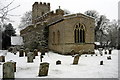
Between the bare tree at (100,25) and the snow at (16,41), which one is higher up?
the bare tree at (100,25)

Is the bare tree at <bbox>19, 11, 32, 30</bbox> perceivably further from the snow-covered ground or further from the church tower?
the snow-covered ground

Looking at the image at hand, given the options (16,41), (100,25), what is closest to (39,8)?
(16,41)

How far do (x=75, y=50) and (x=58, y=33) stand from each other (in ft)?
14.4

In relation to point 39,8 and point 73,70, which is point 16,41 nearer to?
point 39,8

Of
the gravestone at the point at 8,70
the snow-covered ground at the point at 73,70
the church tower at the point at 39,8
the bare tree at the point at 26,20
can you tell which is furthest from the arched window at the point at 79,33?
the bare tree at the point at 26,20

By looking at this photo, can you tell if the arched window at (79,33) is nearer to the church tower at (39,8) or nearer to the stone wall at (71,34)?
the stone wall at (71,34)

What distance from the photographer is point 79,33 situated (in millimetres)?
26250

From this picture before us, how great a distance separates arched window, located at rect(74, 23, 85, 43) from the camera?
1024 inches

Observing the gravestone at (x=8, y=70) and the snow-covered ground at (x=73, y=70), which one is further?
the snow-covered ground at (x=73, y=70)

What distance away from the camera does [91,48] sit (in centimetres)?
2672

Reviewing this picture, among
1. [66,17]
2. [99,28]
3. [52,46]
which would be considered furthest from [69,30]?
[99,28]

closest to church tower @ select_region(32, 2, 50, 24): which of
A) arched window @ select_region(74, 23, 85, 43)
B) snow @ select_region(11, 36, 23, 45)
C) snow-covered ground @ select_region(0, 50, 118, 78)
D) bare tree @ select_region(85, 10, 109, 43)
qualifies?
snow @ select_region(11, 36, 23, 45)

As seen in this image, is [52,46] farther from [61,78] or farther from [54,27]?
[61,78]

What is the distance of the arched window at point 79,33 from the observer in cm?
2602
